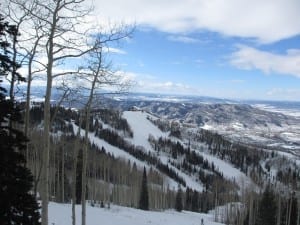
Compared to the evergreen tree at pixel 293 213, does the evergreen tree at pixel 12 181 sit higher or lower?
higher

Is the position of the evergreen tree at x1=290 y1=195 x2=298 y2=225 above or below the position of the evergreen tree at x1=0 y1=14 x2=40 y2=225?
below

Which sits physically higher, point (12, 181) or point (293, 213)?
point (12, 181)

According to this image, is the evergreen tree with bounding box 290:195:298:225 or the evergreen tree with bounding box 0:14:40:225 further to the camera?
the evergreen tree with bounding box 290:195:298:225

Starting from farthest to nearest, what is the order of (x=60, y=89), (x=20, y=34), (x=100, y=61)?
(x=100, y=61), (x=60, y=89), (x=20, y=34)

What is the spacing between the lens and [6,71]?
1476 cm

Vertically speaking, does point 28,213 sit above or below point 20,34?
below

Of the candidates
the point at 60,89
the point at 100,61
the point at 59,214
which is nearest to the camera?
the point at 60,89

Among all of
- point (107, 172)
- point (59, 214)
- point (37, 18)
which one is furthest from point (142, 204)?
point (37, 18)

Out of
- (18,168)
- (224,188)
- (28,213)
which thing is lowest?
(224,188)

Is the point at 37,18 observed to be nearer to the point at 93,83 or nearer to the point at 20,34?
the point at 20,34

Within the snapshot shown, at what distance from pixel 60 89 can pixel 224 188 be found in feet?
582

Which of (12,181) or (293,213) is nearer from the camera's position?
(12,181)

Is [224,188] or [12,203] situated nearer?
[12,203]

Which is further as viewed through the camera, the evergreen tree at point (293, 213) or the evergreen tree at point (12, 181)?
the evergreen tree at point (293, 213)
